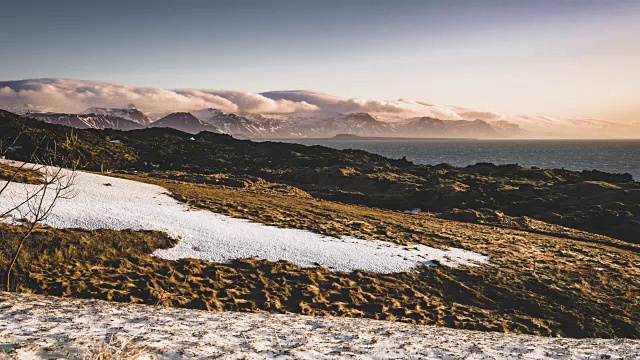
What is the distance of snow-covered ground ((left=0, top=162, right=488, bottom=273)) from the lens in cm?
1723

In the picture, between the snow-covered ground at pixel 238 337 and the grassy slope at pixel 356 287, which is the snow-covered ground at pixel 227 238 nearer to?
the grassy slope at pixel 356 287

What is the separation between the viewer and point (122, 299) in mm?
11930

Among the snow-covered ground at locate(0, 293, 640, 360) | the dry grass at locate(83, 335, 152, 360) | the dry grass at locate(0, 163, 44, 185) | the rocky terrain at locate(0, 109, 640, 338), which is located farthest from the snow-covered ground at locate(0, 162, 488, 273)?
the dry grass at locate(83, 335, 152, 360)

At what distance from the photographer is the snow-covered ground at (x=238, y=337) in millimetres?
→ 7035

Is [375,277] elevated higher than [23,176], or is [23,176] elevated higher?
[23,176]

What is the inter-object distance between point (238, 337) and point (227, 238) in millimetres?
10863

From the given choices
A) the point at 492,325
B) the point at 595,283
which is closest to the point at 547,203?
the point at 595,283

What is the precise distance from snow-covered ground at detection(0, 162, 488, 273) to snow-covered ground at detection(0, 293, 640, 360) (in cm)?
661

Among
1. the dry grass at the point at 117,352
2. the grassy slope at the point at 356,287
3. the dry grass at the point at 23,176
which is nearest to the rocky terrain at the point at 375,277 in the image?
the grassy slope at the point at 356,287

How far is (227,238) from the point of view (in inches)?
734

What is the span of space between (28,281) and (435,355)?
13.4m

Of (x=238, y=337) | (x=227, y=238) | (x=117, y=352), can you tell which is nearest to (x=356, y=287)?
(x=227, y=238)

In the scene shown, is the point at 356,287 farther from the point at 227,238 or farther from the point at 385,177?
the point at 385,177

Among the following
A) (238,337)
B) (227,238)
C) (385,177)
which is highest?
(238,337)
